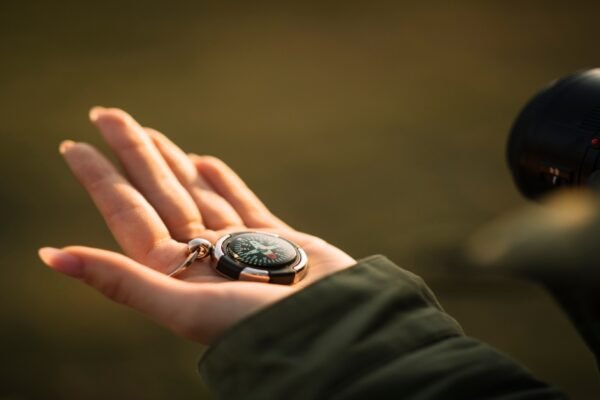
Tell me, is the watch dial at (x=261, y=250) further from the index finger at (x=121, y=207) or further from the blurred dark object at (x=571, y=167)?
the blurred dark object at (x=571, y=167)

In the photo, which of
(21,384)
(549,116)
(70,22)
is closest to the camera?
(549,116)

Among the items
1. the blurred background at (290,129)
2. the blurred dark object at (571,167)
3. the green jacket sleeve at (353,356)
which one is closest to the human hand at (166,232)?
the green jacket sleeve at (353,356)

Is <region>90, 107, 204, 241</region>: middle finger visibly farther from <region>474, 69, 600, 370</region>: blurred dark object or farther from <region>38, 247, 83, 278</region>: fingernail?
<region>474, 69, 600, 370</region>: blurred dark object

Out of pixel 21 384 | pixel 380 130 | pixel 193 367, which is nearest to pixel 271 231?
pixel 193 367

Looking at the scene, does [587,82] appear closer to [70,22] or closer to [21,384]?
[21,384]

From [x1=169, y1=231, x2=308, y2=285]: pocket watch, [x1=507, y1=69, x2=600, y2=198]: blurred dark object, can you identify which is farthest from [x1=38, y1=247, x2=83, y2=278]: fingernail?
[x1=507, y1=69, x2=600, y2=198]: blurred dark object

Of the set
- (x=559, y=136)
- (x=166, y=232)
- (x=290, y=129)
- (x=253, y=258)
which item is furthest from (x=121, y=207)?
(x=290, y=129)
